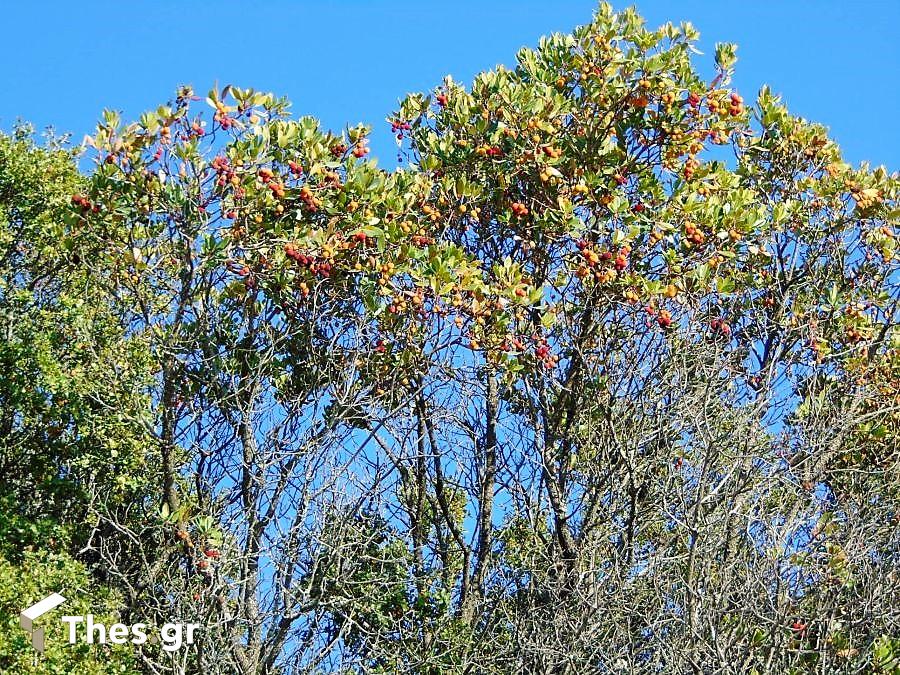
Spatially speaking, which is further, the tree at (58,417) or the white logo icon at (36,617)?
the tree at (58,417)

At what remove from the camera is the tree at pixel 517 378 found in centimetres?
1067

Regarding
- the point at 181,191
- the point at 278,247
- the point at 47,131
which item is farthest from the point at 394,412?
the point at 47,131

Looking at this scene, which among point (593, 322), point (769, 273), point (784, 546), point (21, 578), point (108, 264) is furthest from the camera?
point (769, 273)

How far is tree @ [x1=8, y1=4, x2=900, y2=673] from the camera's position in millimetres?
10672

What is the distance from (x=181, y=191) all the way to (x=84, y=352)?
1753 millimetres

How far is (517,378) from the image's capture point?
11922mm

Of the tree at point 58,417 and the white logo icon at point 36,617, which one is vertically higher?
the tree at point 58,417

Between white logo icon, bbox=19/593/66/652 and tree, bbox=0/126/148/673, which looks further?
tree, bbox=0/126/148/673

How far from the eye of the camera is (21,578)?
9820 mm

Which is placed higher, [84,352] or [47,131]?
[47,131]

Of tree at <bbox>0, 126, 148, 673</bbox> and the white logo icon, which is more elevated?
tree at <bbox>0, 126, 148, 673</bbox>

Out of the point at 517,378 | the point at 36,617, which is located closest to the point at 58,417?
the point at 36,617

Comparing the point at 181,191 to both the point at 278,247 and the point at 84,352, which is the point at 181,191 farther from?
the point at 84,352

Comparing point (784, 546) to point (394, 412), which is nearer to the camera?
point (784, 546)
